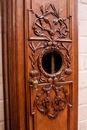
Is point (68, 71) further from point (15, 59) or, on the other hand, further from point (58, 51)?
point (15, 59)

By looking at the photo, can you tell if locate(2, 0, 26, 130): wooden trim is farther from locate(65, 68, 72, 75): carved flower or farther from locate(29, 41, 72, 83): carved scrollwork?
locate(65, 68, 72, 75): carved flower

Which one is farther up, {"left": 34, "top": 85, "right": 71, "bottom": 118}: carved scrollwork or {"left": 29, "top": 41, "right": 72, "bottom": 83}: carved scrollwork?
{"left": 29, "top": 41, "right": 72, "bottom": 83}: carved scrollwork

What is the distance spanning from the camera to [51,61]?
66 cm

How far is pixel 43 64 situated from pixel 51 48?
7cm

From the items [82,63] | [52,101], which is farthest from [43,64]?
[82,63]

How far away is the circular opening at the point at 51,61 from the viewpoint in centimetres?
65

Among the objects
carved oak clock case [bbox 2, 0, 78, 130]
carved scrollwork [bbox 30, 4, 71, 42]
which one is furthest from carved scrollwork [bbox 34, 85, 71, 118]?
carved scrollwork [bbox 30, 4, 71, 42]

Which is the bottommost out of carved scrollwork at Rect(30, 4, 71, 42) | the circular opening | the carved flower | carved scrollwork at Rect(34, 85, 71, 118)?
carved scrollwork at Rect(34, 85, 71, 118)

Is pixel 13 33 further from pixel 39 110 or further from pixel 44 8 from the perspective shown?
pixel 39 110

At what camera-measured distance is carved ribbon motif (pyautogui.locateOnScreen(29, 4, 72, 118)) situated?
2.06ft

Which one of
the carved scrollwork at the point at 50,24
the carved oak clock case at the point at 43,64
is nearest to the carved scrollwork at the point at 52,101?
the carved oak clock case at the point at 43,64

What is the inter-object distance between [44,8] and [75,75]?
0.30 m

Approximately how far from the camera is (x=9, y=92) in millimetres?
640

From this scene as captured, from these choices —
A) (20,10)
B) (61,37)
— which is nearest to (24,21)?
(20,10)
